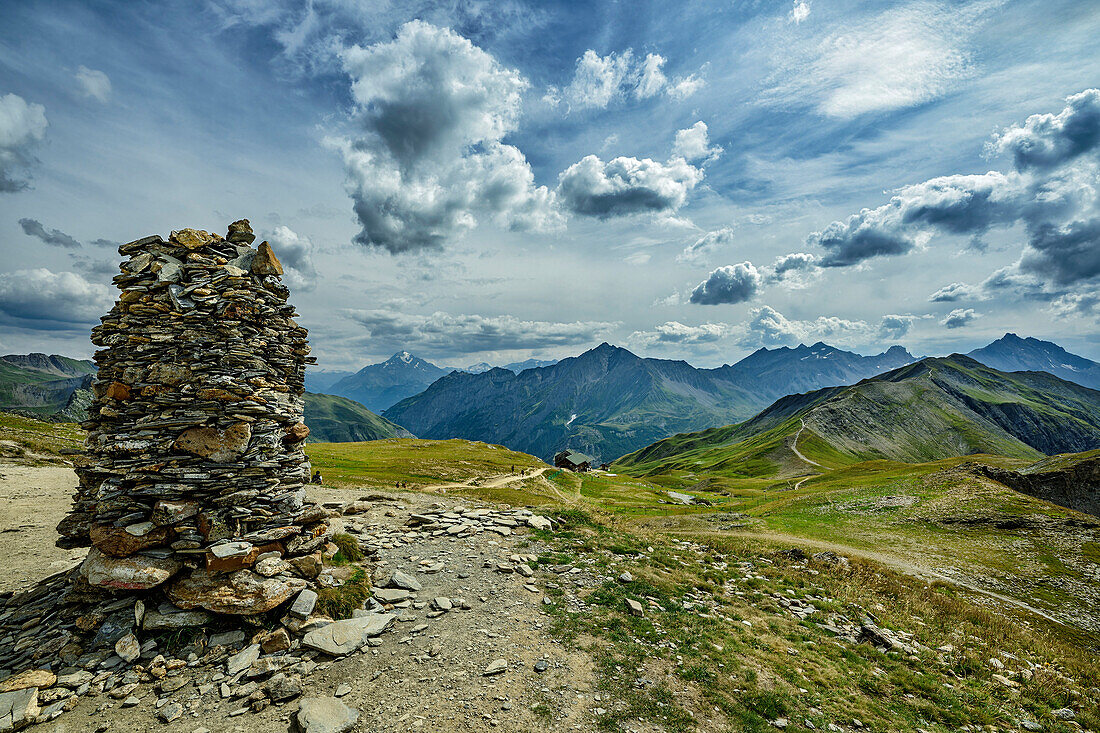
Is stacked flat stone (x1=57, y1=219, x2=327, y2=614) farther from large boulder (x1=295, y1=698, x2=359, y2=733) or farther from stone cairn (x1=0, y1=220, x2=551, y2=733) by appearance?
large boulder (x1=295, y1=698, x2=359, y2=733)

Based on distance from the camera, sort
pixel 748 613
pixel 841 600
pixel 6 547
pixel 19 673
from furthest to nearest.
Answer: pixel 841 600, pixel 6 547, pixel 748 613, pixel 19 673

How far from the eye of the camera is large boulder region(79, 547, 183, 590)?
11.8 metres

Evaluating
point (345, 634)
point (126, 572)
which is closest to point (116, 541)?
point (126, 572)

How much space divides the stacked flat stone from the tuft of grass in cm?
97

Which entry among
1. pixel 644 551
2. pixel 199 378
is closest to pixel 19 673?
pixel 199 378

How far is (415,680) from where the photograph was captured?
437 inches

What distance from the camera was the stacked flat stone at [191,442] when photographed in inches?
483

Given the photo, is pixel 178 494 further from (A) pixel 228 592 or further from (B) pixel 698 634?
(B) pixel 698 634

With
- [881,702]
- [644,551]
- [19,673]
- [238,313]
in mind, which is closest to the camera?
[19,673]

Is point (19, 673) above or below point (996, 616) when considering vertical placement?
above

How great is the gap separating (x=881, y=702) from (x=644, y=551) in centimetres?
1206

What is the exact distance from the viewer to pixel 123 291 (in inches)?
547

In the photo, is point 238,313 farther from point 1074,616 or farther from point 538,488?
point 538,488

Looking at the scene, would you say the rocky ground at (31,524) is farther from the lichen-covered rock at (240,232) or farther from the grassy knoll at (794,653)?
the grassy knoll at (794,653)
